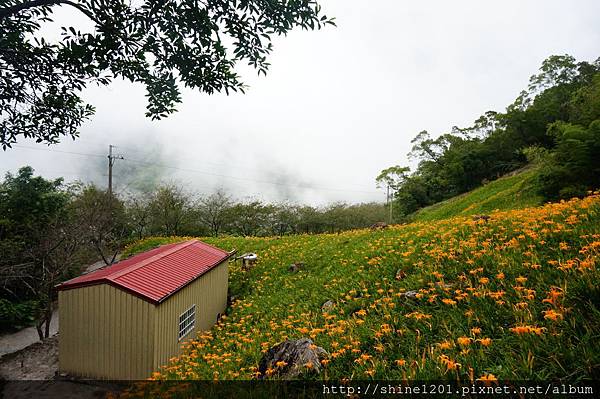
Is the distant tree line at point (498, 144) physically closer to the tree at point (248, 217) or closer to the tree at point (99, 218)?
the tree at point (248, 217)

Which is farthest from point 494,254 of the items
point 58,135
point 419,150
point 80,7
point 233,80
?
point 419,150

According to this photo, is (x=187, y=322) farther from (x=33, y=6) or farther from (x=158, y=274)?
(x=33, y=6)

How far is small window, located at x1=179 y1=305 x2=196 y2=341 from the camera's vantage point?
903 centimetres

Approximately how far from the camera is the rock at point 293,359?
4016mm

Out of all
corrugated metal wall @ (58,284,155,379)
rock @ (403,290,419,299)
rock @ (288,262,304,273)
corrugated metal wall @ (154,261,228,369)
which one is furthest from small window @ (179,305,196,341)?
rock @ (403,290,419,299)

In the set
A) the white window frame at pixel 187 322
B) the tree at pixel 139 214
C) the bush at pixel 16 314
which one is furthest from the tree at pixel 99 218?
the white window frame at pixel 187 322

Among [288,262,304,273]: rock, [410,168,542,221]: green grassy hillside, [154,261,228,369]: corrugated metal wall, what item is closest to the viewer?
[154,261,228,369]: corrugated metal wall

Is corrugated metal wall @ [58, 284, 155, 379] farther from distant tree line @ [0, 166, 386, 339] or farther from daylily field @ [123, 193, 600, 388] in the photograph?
distant tree line @ [0, 166, 386, 339]

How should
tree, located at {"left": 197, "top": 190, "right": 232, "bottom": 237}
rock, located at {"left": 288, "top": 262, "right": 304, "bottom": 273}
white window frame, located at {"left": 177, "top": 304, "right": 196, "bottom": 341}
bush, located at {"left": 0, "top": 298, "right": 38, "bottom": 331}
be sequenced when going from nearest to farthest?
white window frame, located at {"left": 177, "top": 304, "right": 196, "bottom": 341} → rock, located at {"left": 288, "top": 262, "right": 304, "bottom": 273} → bush, located at {"left": 0, "top": 298, "right": 38, "bottom": 331} → tree, located at {"left": 197, "top": 190, "right": 232, "bottom": 237}

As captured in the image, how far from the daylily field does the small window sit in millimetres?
875

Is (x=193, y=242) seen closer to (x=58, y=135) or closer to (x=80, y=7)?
(x=58, y=135)

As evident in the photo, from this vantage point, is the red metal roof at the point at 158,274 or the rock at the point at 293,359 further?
the red metal roof at the point at 158,274

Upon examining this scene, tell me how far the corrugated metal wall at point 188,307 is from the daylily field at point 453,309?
59 cm

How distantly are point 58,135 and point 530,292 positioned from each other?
719cm
